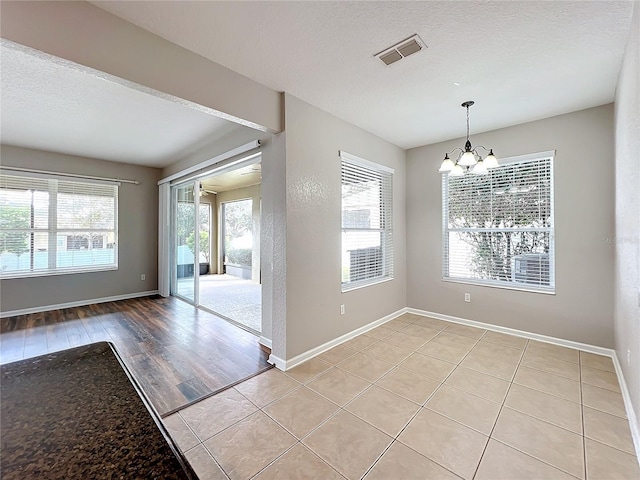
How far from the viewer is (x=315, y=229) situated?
307 cm

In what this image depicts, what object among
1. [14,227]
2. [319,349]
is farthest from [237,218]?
[319,349]

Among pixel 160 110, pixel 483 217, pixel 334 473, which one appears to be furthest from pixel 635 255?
pixel 160 110

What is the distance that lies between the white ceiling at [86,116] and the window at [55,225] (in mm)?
642

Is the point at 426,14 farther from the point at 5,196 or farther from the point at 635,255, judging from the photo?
the point at 5,196

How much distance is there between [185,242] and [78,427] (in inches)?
209

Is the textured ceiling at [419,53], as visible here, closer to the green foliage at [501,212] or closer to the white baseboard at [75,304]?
the green foliage at [501,212]

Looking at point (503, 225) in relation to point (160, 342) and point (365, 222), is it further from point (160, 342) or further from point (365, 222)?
point (160, 342)

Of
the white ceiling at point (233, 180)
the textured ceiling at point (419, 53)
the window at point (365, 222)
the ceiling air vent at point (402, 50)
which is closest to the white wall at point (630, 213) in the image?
the textured ceiling at point (419, 53)

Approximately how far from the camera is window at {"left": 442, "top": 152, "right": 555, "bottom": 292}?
340 centimetres

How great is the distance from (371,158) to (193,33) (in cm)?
252

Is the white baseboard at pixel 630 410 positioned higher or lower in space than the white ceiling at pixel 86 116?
lower

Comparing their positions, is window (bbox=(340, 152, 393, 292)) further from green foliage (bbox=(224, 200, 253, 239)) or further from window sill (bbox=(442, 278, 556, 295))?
green foliage (bbox=(224, 200, 253, 239))

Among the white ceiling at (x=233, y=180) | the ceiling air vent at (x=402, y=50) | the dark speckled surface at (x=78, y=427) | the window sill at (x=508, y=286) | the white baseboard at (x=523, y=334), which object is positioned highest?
the white ceiling at (x=233, y=180)

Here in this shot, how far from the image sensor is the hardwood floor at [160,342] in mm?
2506
